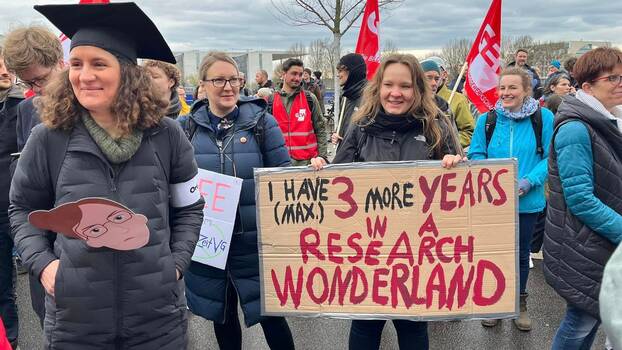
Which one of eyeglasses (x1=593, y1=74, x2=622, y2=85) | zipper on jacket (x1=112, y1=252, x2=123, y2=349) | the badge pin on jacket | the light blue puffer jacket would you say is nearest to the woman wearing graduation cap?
zipper on jacket (x1=112, y1=252, x2=123, y2=349)

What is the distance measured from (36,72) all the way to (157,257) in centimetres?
161

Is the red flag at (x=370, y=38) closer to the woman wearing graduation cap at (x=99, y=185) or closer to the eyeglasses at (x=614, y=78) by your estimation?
the eyeglasses at (x=614, y=78)

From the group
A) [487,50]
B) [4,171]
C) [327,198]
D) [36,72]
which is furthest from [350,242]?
[487,50]

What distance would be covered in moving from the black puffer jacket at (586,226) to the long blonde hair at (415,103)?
25.4 inches

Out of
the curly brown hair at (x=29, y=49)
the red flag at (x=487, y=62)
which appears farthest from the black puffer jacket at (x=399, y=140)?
the red flag at (x=487, y=62)

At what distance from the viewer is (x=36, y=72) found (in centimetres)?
290

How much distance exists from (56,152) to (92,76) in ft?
1.01

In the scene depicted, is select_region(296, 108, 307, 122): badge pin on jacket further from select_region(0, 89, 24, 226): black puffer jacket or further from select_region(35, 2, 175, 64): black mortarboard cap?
select_region(35, 2, 175, 64): black mortarboard cap

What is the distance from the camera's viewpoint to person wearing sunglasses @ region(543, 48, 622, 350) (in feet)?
8.37

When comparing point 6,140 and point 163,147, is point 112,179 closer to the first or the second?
point 163,147

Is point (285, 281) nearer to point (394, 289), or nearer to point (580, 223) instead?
point (394, 289)

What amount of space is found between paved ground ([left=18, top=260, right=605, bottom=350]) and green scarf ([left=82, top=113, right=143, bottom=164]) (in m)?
2.32

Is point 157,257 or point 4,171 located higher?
point 4,171

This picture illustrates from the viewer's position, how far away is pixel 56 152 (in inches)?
74.1
